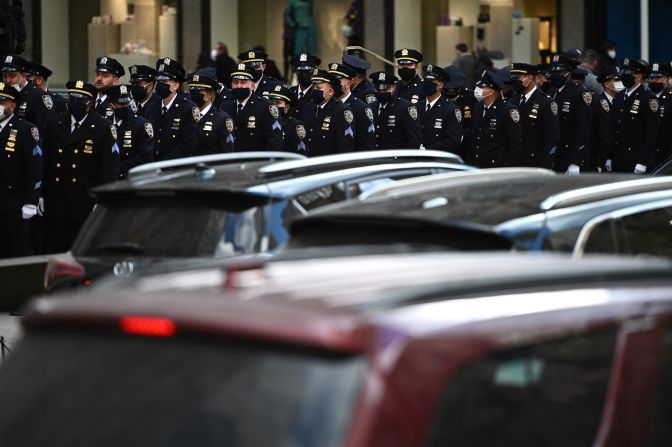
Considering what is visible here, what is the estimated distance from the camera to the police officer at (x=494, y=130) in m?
17.2

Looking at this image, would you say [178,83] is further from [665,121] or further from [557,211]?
[557,211]

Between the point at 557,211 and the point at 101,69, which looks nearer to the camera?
the point at 557,211

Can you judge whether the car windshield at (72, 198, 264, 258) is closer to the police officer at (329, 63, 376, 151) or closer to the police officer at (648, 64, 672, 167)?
the police officer at (329, 63, 376, 151)

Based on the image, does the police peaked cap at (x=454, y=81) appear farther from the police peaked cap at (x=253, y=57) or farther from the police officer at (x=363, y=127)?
the police officer at (x=363, y=127)

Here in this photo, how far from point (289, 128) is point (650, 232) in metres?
10.0

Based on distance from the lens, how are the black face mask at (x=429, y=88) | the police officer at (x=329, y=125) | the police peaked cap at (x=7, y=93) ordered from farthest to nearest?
the black face mask at (x=429, y=88) < the police officer at (x=329, y=125) < the police peaked cap at (x=7, y=93)

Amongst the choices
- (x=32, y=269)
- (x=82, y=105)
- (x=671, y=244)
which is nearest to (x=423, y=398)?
(x=671, y=244)

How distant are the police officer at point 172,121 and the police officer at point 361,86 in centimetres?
287

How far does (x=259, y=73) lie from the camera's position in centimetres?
1770

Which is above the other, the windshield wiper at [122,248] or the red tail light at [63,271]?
the windshield wiper at [122,248]

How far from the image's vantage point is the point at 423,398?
9.97 feet

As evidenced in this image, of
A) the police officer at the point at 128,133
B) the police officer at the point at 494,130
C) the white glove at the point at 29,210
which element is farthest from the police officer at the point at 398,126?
the white glove at the point at 29,210

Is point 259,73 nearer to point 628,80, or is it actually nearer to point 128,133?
point 128,133

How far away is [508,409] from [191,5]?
24.2 metres
